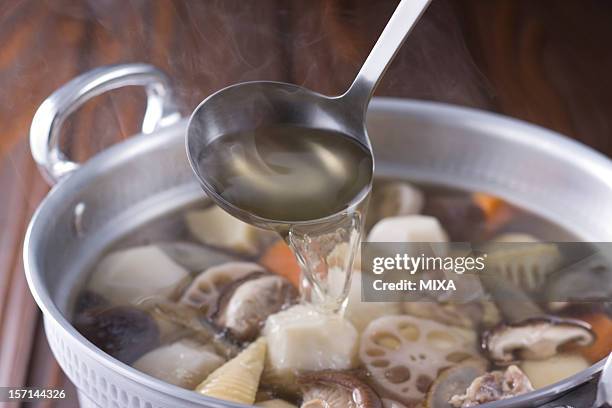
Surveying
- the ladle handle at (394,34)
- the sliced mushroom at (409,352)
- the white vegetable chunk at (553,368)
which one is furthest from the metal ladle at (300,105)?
the white vegetable chunk at (553,368)

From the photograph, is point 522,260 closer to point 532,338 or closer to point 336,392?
point 532,338

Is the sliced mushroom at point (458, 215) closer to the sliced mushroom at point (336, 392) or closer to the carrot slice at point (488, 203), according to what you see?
the carrot slice at point (488, 203)

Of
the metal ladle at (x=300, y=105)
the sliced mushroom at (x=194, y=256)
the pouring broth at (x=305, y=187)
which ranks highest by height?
the metal ladle at (x=300, y=105)

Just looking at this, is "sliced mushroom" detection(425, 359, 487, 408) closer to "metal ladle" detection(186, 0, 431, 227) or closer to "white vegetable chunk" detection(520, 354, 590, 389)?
"white vegetable chunk" detection(520, 354, 590, 389)

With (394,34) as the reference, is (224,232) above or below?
below

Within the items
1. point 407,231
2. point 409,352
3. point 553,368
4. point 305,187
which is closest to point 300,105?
point 305,187

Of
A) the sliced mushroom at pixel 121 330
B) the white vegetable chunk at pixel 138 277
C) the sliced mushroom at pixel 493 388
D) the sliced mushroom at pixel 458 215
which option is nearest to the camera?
the sliced mushroom at pixel 493 388
